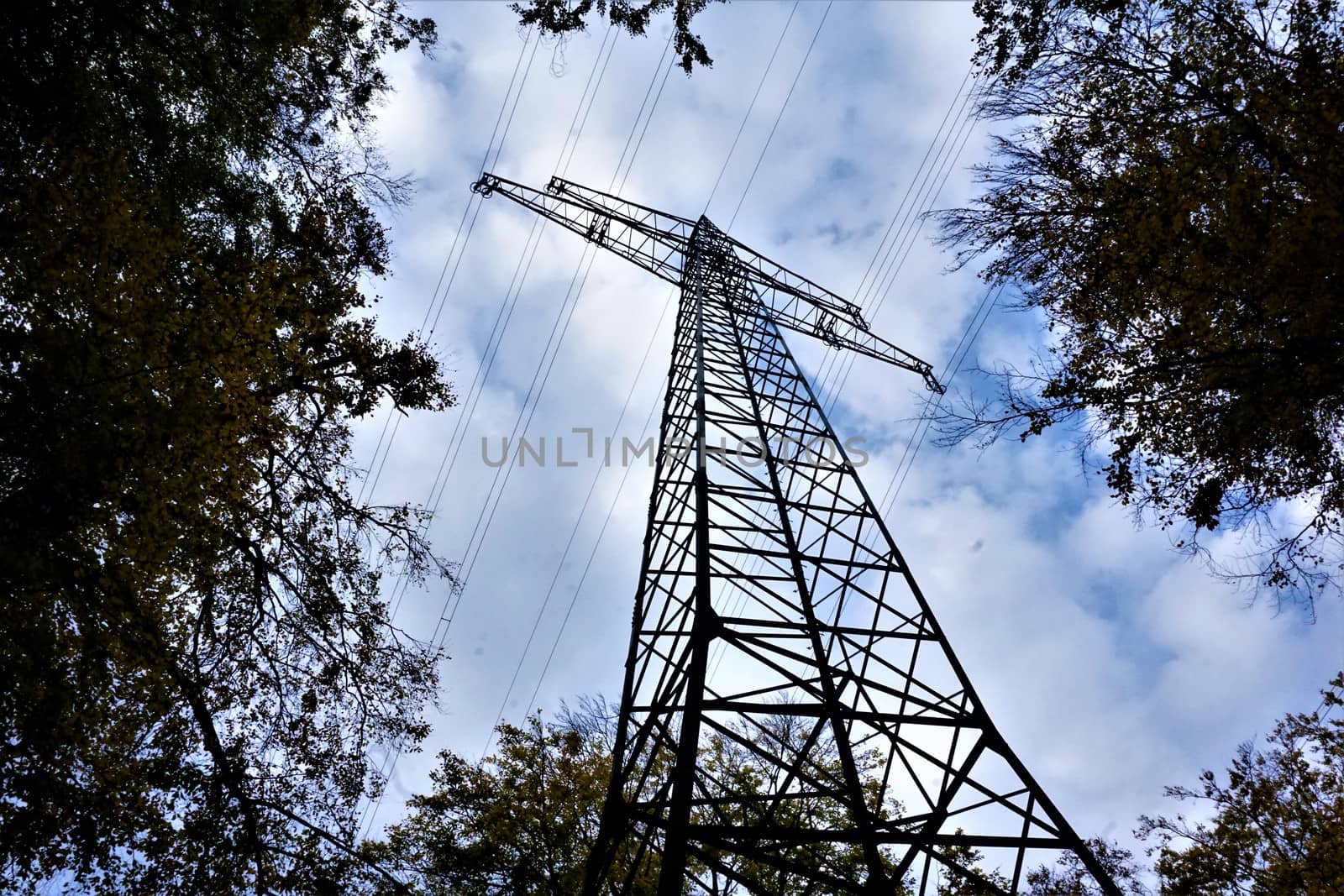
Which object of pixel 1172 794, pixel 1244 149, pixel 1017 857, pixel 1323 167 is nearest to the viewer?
pixel 1017 857

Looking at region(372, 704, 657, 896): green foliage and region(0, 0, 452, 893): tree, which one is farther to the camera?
region(372, 704, 657, 896): green foliage

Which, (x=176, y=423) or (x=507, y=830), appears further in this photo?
(x=507, y=830)

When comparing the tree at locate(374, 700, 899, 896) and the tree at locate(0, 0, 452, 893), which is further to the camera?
the tree at locate(374, 700, 899, 896)

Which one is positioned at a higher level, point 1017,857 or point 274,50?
point 274,50

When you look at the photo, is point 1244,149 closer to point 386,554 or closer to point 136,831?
point 386,554

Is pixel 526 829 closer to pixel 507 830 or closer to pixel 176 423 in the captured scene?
pixel 507 830

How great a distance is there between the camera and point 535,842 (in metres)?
12.1

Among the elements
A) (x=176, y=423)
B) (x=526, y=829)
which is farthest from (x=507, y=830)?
(x=176, y=423)

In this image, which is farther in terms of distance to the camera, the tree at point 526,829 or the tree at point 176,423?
the tree at point 526,829

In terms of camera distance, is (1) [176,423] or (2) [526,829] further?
(2) [526,829]

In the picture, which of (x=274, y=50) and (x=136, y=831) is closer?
(x=136, y=831)

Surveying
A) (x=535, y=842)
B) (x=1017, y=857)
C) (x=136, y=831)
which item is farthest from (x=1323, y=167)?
(x=535, y=842)

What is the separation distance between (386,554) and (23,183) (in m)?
6.13

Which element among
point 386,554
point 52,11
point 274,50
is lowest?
point 386,554
